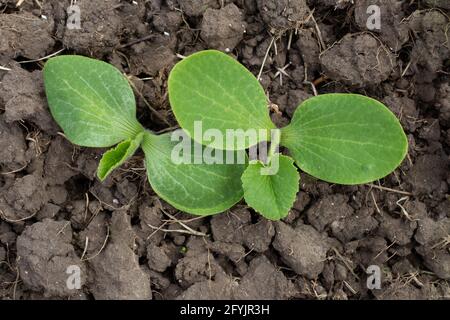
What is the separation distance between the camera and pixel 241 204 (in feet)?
Result: 6.57

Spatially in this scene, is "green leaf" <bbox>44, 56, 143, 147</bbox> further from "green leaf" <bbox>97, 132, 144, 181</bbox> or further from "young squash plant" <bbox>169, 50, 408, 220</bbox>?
"young squash plant" <bbox>169, 50, 408, 220</bbox>

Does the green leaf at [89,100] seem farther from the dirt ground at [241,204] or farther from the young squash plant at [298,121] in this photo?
the young squash plant at [298,121]

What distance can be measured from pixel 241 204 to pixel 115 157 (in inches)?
17.8

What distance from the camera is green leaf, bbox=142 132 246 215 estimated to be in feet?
6.23

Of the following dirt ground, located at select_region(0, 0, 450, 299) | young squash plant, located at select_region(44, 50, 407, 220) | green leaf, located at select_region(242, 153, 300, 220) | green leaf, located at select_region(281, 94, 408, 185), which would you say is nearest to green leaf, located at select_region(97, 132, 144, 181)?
young squash plant, located at select_region(44, 50, 407, 220)

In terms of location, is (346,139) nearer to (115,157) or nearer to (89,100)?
(115,157)

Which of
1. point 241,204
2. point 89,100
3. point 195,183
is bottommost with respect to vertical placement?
point 241,204

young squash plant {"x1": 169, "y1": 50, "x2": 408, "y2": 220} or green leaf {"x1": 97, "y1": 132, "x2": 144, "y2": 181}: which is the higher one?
young squash plant {"x1": 169, "y1": 50, "x2": 408, "y2": 220}

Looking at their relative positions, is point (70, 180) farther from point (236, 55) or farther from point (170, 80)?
point (236, 55)

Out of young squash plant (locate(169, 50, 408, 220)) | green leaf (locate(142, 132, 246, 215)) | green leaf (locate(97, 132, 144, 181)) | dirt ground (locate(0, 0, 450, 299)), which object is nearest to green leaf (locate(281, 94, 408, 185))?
young squash plant (locate(169, 50, 408, 220))

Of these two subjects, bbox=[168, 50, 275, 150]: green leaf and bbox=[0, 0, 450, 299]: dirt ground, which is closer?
bbox=[168, 50, 275, 150]: green leaf

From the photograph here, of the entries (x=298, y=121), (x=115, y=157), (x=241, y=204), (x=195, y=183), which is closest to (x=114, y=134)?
(x=115, y=157)

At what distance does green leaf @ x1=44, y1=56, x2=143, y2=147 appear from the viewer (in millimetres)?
1910

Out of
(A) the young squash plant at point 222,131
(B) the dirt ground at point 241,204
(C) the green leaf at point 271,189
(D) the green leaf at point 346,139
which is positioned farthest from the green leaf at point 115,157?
(D) the green leaf at point 346,139
